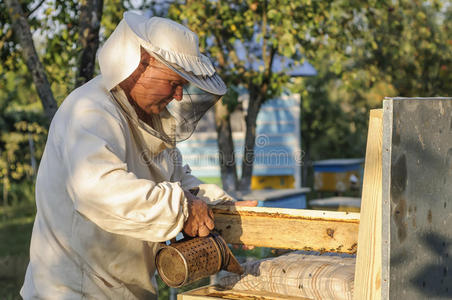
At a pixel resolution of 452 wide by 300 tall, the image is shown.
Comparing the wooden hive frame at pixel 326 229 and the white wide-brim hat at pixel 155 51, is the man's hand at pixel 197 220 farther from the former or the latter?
the white wide-brim hat at pixel 155 51

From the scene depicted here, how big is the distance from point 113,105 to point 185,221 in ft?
1.46

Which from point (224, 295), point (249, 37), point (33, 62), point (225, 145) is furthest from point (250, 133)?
point (224, 295)

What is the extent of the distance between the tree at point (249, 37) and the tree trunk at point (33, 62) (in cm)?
170

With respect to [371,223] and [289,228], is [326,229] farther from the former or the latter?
[371,223]

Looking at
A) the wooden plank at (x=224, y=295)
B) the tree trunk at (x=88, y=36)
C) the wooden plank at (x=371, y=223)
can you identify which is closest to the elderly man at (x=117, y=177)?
the wooden plank at (x=224, y=295)

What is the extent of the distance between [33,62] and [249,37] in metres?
3.03

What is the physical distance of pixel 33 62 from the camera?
3.99m

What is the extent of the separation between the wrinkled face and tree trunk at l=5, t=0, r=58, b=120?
86.6 inches

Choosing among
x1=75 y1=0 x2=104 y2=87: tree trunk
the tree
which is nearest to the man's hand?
x1=75 y1=0 x2=104 y2=87: tree trunk

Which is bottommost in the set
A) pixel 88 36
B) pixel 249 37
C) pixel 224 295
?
pixel 224 295

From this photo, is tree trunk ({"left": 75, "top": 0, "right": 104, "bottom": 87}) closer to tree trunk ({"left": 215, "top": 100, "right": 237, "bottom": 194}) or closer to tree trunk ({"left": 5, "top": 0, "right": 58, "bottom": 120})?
tree trunk ({"left": 5, "top": 0, "right": 58, "bottom": 120})

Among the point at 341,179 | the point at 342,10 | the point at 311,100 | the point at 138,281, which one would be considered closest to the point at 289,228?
the point at 138,281

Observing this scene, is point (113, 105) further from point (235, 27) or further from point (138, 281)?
point (235, 27)

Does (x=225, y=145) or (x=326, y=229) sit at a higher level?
(x=225, y=145)
